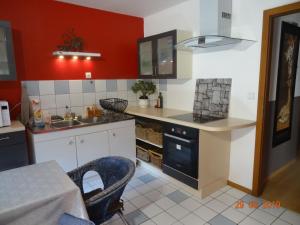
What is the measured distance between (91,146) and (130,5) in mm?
2025

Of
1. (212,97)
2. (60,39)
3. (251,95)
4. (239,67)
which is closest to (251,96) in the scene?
(251,95)

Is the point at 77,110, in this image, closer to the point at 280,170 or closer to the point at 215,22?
the point at 215,22

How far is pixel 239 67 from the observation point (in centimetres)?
251

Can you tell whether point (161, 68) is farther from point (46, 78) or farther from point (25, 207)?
point (25, 207)

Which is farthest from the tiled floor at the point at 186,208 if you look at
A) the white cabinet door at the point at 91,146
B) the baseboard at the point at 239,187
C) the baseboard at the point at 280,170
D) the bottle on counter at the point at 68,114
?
the bottle on counter at the point at 68,114

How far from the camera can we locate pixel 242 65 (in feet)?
8.14

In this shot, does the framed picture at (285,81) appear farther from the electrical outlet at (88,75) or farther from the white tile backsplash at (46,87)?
the white tile backsplash at (46,87)

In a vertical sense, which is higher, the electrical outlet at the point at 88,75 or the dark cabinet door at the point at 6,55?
the dark cabinet door at the point at 6,55

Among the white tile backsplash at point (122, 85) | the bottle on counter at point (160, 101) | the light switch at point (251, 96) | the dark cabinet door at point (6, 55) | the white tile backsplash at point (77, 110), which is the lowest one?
the white tile backsplash at point (77, 110)

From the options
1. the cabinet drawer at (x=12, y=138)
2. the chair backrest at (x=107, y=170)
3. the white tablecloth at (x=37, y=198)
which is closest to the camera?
the white tablecloth at (x=37, y=198)

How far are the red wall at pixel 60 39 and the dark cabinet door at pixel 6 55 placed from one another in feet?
0.94

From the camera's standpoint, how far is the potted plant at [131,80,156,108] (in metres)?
3.54

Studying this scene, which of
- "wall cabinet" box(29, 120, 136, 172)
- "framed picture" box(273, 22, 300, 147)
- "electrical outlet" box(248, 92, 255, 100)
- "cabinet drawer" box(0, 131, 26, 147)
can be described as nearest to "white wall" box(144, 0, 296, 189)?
"electrical outlet" box(248, 92, 255, 100)

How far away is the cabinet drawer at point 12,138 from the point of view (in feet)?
7.30
